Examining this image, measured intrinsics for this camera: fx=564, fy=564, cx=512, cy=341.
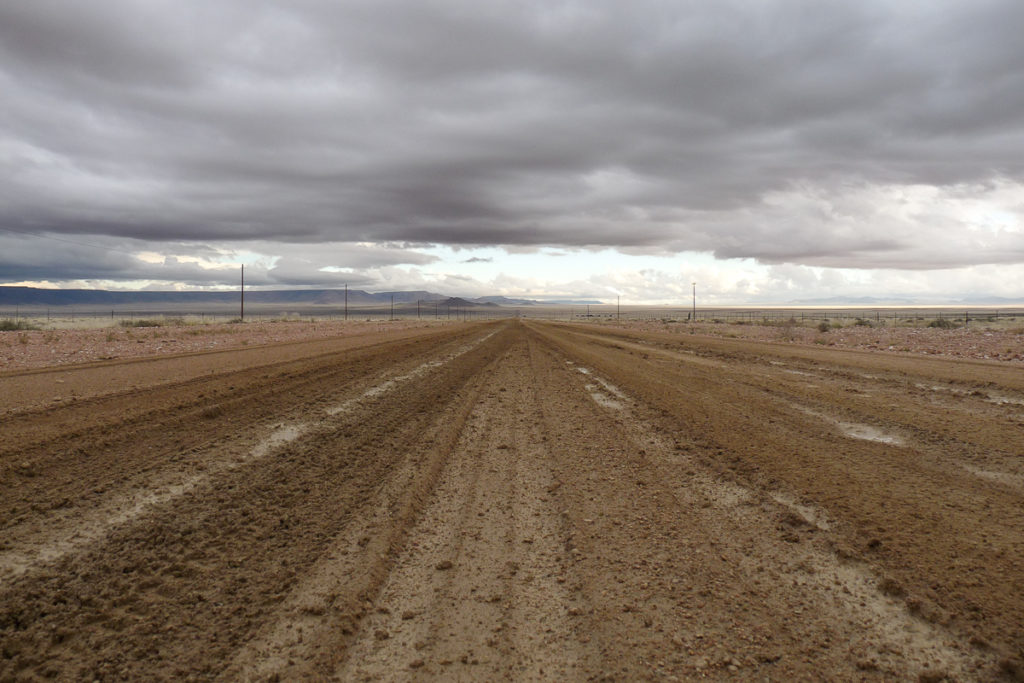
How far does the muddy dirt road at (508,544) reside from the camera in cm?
280

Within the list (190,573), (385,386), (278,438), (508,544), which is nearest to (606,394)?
(385,386)

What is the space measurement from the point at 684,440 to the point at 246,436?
212 inches

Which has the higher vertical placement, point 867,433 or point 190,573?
point 867,433

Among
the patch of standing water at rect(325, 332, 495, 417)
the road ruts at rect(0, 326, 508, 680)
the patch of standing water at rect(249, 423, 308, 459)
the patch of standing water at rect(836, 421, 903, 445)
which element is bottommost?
the road ruts at rect(0, 326, 508, 680)

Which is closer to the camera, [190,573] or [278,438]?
[190,573]

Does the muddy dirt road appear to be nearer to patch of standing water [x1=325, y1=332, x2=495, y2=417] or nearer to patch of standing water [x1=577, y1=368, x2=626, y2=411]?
patch of standing water [x1=325, y1=332, x2=495, y2=417]

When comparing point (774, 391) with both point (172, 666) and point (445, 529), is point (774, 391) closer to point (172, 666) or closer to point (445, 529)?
point (445, 529)

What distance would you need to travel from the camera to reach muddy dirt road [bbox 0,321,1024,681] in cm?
280

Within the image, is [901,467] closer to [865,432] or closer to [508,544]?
[865,432]

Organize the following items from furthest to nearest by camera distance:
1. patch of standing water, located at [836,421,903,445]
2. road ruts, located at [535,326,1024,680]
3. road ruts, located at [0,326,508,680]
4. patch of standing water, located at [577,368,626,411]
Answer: patch of standing water, located at [577,368,626,411] → patch of standing water, located at [836,421,903,445] → road ruts, located at [535,326,1024,680] → road ruts, located at [0,326,508,680]

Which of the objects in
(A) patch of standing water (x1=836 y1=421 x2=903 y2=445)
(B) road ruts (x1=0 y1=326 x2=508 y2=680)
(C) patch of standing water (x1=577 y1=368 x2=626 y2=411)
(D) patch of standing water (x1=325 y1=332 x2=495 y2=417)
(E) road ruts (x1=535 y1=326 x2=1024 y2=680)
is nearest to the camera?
(B) road ruts (x1=0 y1=326 x2=508 y2=680)

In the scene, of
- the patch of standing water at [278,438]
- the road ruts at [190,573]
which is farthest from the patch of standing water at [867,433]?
the patch of standing water at [278,438]

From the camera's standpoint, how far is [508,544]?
4051mm

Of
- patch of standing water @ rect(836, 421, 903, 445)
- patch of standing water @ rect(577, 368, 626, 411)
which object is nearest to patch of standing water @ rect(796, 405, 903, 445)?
patch of standing water @ rect(836, 421, 903, 445)
